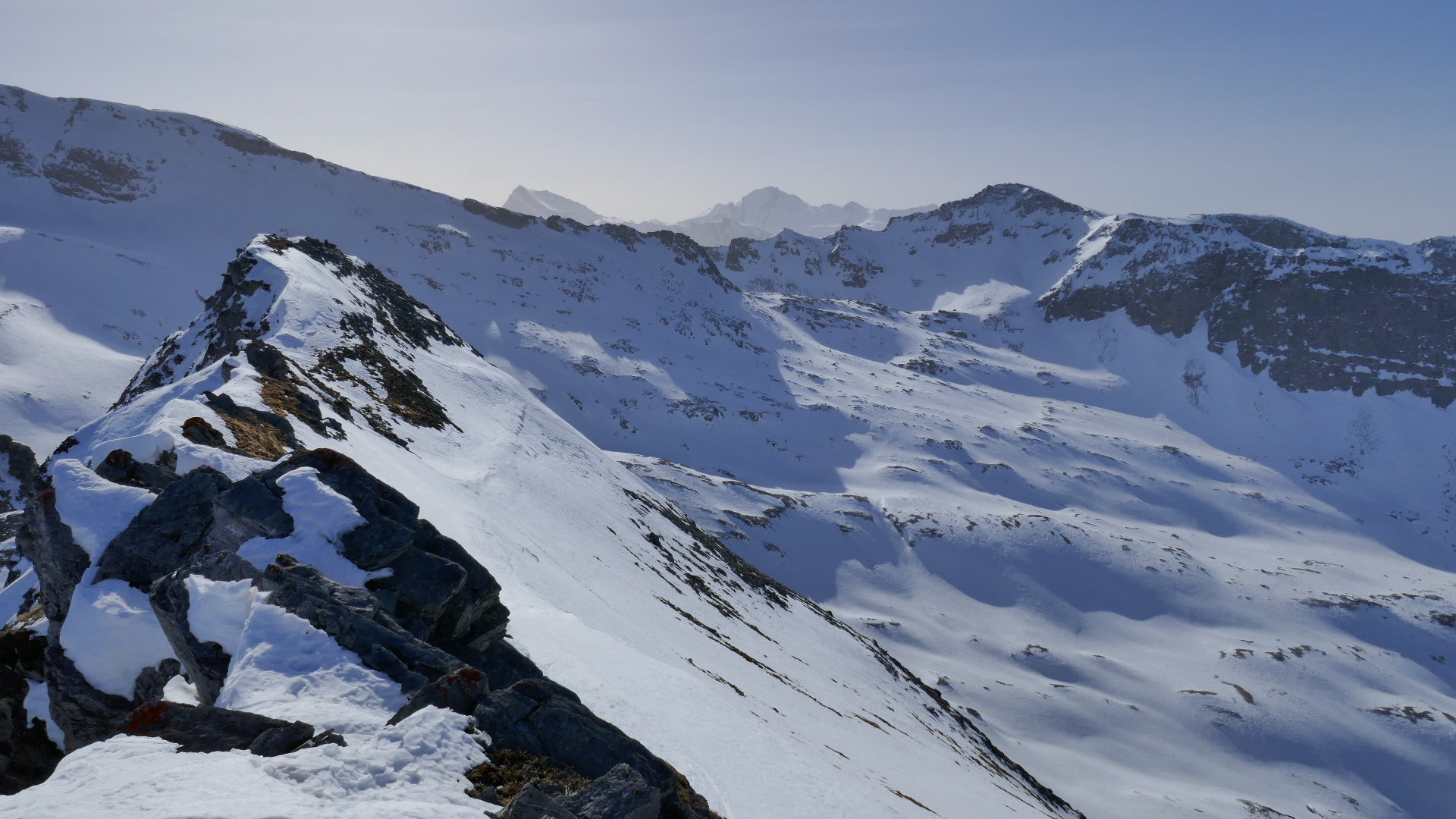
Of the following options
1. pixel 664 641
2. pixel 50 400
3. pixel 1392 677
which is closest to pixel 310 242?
pixel 50 400

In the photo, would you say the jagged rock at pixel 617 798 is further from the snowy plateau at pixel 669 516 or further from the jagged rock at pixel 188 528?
the jagged rock at pixel 188 528

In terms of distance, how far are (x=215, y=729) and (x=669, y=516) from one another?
44.7 meters

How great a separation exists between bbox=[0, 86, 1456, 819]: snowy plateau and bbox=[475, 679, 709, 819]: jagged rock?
0.16 feet

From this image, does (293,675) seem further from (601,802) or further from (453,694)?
(601,802)

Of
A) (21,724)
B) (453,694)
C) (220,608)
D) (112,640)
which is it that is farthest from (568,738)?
(21,724)

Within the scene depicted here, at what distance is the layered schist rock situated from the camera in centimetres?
795

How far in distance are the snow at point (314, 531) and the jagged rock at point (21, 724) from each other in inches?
174

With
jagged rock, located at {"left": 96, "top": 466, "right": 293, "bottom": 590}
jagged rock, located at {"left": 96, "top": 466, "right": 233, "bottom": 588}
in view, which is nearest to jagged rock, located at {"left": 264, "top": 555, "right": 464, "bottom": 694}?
jagged rock, located at {"left": 96, "top": 466, "right": 293, "bottom": 590}

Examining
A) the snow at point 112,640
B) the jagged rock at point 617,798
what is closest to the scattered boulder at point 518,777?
the jagged rock at point 617,798

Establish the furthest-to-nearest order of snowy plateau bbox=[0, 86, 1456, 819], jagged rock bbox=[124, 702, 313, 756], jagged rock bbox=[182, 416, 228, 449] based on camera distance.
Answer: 1. jagged rock bbox=[182, 416, 228, 449]
2. snowy plateau bbox=[0, 86, 1456, 819]
3. jagged rock bbox=[124, 702, 313, 756]

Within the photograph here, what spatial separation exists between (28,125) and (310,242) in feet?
350

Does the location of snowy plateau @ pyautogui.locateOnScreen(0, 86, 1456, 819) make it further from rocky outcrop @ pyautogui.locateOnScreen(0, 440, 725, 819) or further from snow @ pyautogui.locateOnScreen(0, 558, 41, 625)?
snow @ pyautogui.locateOnScreen(0, 558, 41, 625)

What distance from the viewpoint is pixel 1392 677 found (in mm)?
77062

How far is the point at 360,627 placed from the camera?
10133mm
